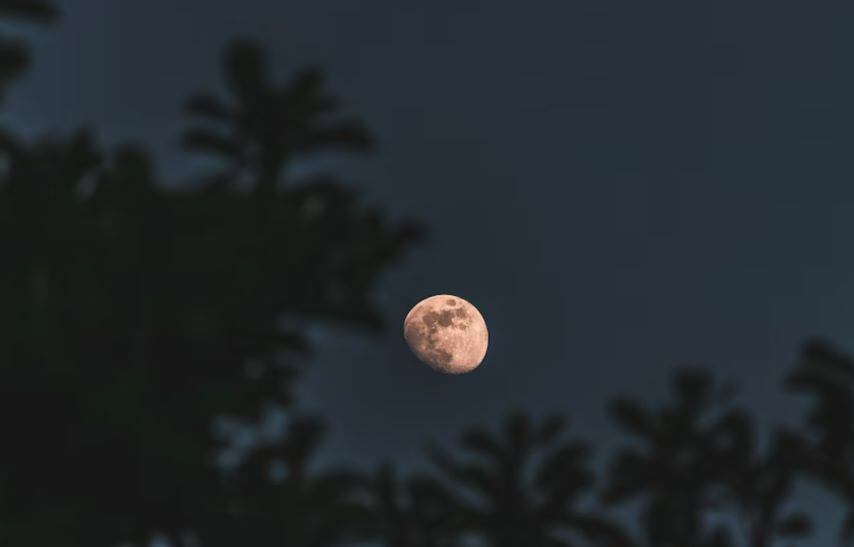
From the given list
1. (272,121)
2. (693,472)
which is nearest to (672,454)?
(693,472)

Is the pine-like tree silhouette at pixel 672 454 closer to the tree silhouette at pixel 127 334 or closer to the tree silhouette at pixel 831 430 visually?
the tree silhouette at pixel 831 430

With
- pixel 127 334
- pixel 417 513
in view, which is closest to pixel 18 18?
pixel 127 334

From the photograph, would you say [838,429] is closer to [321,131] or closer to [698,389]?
[698,389]

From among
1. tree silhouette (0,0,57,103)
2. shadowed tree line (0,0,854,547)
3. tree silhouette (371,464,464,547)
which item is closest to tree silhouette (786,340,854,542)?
shadowed tree line (0,0,854,547)

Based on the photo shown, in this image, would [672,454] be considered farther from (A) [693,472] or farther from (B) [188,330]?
(B) [188,330]

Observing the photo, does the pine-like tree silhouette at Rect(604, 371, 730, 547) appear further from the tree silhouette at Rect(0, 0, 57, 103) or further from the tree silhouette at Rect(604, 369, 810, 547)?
the tree silhouette at Rect(0, 0, 57, 103)

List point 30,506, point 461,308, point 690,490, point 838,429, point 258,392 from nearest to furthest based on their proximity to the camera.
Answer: point 30,506 → point 258,392 → point 838,429 → point 690,490 → point 461,308

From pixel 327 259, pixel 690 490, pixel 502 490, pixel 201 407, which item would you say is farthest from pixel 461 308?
pixel 201 407

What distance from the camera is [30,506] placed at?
52.4 feet

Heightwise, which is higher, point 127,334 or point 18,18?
point 18,18

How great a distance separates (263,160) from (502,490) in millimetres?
12476

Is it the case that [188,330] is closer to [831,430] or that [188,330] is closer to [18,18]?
[18,18]

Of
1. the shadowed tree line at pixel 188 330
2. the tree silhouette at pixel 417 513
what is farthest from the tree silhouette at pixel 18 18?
the tree silhouette at pixel 417 513

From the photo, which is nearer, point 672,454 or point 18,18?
point 18,18
